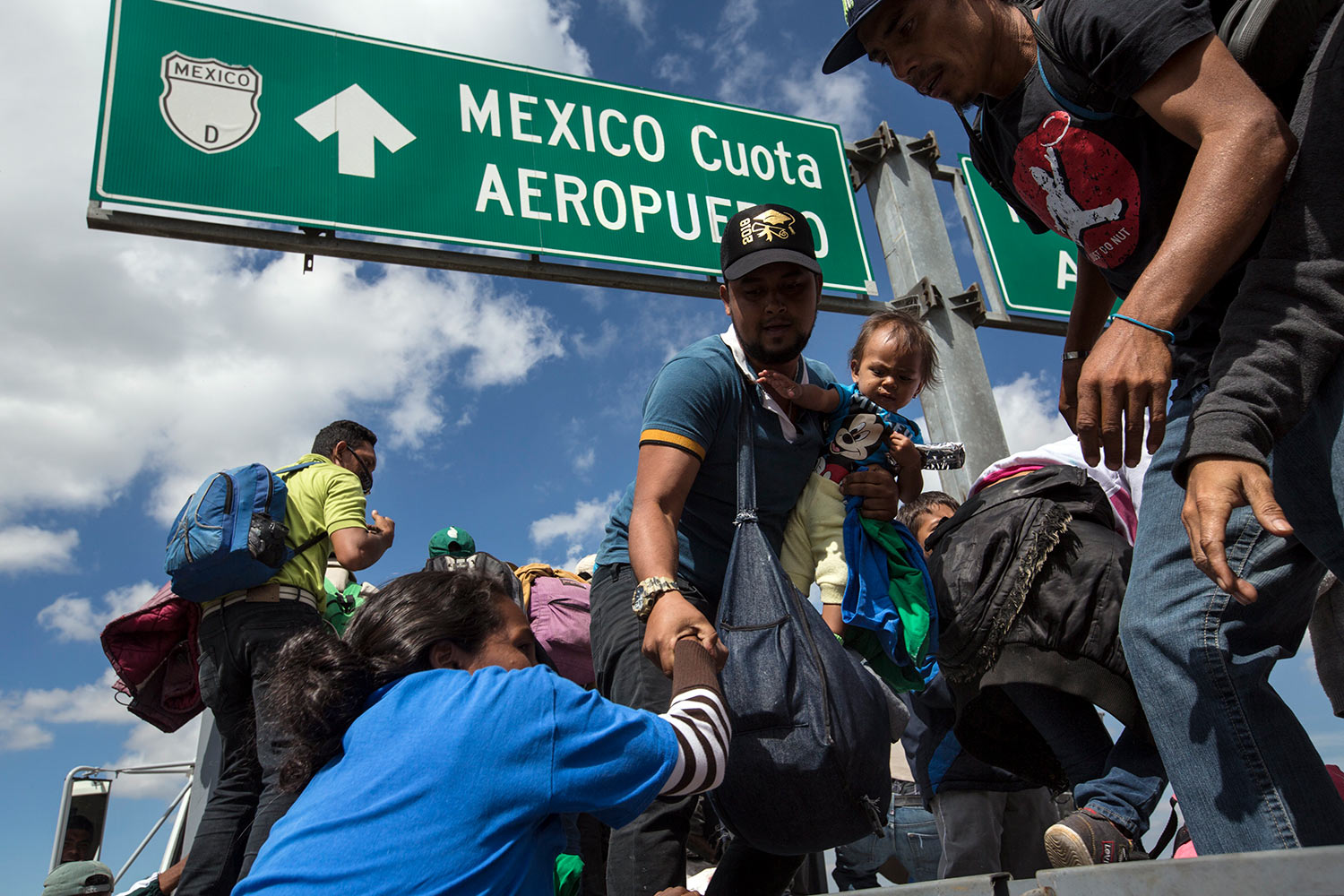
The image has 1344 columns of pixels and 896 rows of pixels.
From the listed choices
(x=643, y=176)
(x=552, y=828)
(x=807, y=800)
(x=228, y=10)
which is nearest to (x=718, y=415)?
(x=807, y=800)

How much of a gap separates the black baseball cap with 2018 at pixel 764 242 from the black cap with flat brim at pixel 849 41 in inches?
16.5

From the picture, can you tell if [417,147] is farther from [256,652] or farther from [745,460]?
[745,460]

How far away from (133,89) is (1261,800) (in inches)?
190

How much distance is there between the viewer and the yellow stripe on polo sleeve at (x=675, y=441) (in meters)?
2.04

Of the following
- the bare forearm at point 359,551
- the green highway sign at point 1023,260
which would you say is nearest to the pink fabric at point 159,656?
the bare forearm at point 359,551

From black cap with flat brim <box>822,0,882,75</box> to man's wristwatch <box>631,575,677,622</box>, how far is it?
4.01 feet

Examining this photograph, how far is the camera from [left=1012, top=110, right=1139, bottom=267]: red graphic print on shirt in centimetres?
162

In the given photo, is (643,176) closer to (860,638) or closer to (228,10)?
(228,10)

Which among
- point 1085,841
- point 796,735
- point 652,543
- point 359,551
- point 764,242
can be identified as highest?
point 764,242

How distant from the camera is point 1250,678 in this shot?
1434 millimetres

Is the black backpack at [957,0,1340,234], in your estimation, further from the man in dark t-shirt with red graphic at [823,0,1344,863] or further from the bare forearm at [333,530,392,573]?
the bare forearm at [333,530,392,573]

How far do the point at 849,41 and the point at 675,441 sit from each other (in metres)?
0.96

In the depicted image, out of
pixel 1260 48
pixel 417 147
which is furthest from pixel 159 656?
pixel 1260 48

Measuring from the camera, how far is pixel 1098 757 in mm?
2221
